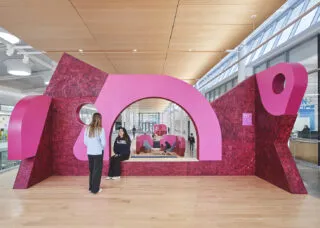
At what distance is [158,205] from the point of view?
3.78 meters

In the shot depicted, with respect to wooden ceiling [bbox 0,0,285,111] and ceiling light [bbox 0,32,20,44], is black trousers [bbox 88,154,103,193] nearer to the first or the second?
wooden ceiling [bbox 0,0,285,111]

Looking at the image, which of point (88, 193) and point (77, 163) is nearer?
point (88, 193)

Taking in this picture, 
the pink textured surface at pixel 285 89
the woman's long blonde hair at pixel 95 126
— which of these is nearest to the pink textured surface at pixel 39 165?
the woman's long blonde hair at pixel 95 126

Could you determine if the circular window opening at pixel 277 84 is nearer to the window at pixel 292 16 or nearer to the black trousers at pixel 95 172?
the window at pixel 292 16

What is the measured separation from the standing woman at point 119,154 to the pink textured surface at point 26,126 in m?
1.67

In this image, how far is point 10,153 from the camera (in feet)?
14.6

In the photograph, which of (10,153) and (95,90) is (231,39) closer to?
(95,90)

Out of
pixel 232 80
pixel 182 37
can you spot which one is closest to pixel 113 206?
pixel 182 37

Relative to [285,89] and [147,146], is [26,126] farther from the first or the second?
[147,146]

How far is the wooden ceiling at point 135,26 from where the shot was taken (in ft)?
17.5

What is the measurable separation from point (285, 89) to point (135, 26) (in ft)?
13.3

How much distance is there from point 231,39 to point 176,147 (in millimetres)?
Answer: 4803

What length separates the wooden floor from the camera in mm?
3146

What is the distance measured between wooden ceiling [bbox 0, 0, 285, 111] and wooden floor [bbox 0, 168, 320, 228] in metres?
3.88
